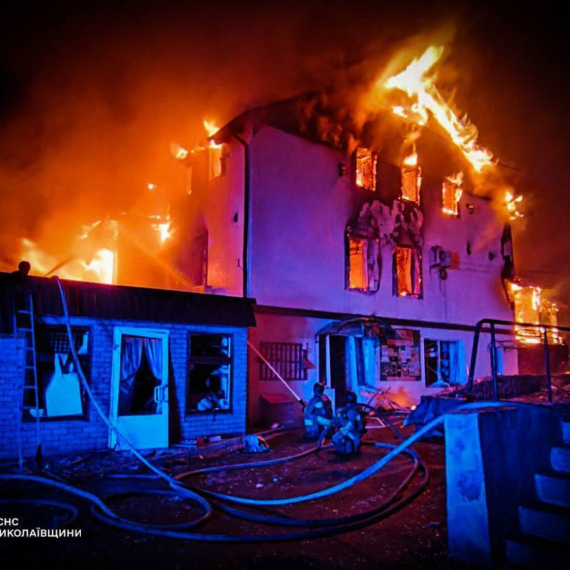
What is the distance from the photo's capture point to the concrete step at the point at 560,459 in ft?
15.8

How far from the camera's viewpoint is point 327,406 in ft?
34.5

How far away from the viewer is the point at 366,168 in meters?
17.2

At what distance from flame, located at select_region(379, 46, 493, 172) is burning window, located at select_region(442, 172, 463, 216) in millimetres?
1560

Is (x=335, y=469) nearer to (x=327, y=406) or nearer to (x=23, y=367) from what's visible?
(x=327, y=406)

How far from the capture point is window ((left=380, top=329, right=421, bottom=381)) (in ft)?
53.8

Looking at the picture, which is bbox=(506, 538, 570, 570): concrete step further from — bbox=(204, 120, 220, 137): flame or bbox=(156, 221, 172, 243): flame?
bbox=(156, 221, 172, 243): flame

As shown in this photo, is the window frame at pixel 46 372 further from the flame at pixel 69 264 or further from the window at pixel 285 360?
the flame at pixel 69 264

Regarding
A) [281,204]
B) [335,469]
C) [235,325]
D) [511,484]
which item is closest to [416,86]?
[281,204]

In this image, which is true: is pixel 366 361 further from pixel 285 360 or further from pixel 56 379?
pixel 56 379

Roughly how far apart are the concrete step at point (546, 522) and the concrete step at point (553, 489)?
6.6 inches

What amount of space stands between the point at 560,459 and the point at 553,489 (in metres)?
0.42

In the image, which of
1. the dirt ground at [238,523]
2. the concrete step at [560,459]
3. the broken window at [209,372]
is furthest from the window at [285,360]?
the concrete step at [560,459]

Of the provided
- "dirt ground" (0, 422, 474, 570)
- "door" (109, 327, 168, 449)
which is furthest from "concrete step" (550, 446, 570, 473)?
"door" (109, 327, 168, 449)

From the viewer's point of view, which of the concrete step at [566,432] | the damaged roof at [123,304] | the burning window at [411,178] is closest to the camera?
the concrete step at [566,432]
